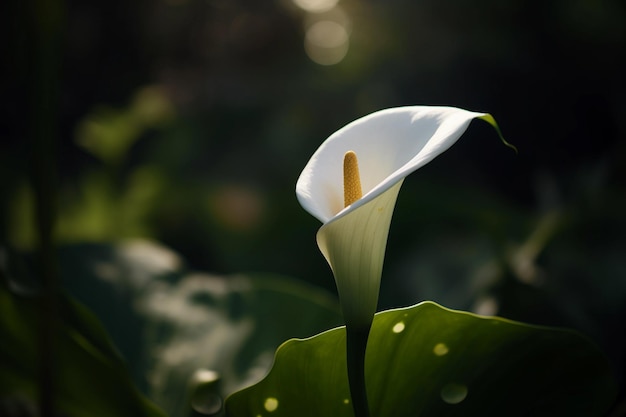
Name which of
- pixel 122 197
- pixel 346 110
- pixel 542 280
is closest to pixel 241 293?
pixel 542 280

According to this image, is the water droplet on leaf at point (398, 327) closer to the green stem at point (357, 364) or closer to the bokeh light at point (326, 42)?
the green stem at point (357, 364)

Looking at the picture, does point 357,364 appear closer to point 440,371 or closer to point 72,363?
point 440,371

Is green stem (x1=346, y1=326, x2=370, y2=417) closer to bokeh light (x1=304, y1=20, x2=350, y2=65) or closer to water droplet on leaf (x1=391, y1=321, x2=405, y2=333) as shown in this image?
water droplet on leaf (x1=391, y1=321, x2=405, y2=333)

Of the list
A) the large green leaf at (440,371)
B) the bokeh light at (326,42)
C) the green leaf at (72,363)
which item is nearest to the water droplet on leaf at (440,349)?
the large green leaf at (440,371)

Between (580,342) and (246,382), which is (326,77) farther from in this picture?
(580,342)

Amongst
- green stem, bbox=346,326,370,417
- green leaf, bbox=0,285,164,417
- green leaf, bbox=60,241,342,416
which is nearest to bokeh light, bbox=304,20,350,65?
green leaf, bbox=60,241,342,416

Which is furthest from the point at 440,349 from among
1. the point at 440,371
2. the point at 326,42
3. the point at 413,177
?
the point at 326,42
